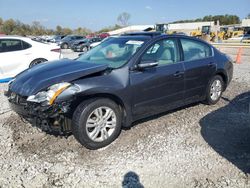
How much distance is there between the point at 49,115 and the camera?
3209 millimetres

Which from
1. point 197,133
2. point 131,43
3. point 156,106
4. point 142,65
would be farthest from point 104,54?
point 197,133

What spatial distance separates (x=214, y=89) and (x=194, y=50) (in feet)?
3.54

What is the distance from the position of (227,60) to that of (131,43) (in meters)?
2.59

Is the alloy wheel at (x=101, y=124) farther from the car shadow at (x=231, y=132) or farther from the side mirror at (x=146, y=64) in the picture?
the car shadow at (x=231, y=132)

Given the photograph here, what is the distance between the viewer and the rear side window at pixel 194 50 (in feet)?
15.4

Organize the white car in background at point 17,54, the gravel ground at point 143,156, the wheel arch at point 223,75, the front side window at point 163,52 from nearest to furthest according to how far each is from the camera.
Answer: the gravel ground at point 143,156 → the front side window at point 163,52 → the wheel arch at point 223,75 → the white car in background at point 17,54

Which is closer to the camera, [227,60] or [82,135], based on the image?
[82,135]

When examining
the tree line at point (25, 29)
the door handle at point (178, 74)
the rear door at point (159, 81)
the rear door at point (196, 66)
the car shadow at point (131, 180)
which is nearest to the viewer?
the car shadow at point (131, 180)

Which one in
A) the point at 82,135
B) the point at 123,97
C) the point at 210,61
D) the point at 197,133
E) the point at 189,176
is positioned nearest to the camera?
the point at 189,176

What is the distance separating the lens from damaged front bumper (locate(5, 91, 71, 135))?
3203mm

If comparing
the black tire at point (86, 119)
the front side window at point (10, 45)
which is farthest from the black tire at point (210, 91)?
the front side window at point (10, 45)

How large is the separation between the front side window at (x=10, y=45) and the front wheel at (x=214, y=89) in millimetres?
5934

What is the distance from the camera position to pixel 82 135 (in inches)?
134

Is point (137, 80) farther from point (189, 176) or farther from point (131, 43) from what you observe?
point (189, 176)
